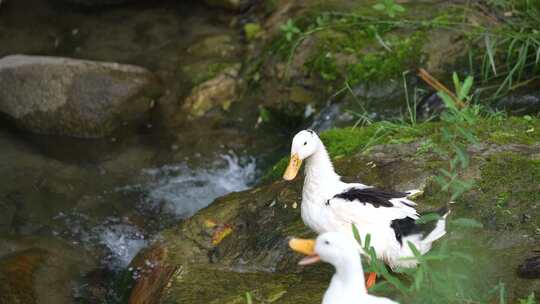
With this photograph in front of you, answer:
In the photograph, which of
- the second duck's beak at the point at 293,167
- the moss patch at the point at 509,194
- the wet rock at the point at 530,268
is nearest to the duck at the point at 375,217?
the second duck's beak at the point at 293,167

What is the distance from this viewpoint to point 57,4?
28.0ft

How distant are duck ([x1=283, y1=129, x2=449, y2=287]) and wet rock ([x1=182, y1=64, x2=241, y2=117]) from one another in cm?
317

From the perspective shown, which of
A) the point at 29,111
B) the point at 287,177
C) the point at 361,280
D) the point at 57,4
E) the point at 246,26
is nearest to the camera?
the point at 361,280

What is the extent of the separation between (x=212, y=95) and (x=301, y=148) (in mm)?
3151

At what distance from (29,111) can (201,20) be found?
211cm

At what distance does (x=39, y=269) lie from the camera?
4961 millimetres

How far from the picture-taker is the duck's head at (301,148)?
407 centimetres

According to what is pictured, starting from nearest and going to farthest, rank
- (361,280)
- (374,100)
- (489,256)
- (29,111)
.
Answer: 1. (361,280)
2. (489,256)
3. (374,100)
4. (29,111)

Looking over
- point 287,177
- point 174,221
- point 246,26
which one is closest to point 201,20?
point 246,26

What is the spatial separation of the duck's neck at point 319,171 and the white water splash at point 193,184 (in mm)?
2074

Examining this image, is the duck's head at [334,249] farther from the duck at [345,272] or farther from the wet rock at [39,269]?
the wet rock at [39,269]

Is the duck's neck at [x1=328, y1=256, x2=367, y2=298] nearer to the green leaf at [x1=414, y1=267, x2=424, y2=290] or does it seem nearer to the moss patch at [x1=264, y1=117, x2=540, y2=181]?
the green leaf at [x1=414, y1=267, x2=424, y2=290]

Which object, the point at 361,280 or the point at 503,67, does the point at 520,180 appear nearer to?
the point at 361,280

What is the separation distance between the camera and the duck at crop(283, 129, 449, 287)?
3.56m
